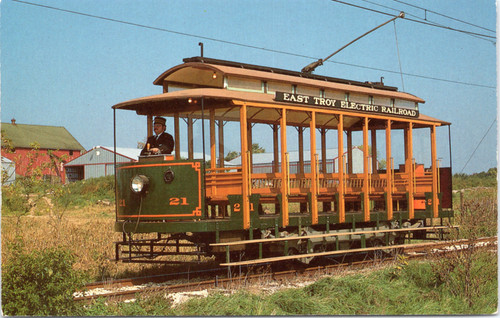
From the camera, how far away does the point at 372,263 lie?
12805 mm

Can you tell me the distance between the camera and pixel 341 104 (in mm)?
11945

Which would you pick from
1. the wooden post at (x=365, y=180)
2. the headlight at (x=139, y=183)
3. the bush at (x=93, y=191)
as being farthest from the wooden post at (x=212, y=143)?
the bush at (x=93, y=191)

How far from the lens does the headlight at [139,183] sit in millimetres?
10031

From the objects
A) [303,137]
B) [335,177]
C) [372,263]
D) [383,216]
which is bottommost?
[372,263]

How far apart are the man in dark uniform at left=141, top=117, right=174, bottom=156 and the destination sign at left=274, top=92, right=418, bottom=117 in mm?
1926

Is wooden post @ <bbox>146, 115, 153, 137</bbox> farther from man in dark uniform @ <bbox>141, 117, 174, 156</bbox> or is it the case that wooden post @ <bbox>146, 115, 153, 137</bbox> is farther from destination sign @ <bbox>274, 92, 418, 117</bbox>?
destination sign @ <bbox>274, 92, 418, 117</bbox>

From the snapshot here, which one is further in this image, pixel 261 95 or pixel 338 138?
pixel 338 138

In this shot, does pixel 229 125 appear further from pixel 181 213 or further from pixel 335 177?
pixel 335 177

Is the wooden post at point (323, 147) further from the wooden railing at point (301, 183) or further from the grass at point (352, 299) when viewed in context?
the grass at point (352, 299)

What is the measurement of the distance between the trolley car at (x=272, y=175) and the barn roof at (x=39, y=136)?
325cm

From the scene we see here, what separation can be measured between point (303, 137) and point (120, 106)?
4.33 meters

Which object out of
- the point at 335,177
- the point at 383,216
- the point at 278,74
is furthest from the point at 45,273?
the point at 383,216

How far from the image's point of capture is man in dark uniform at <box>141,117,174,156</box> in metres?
10.6

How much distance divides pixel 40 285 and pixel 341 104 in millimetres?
6443
